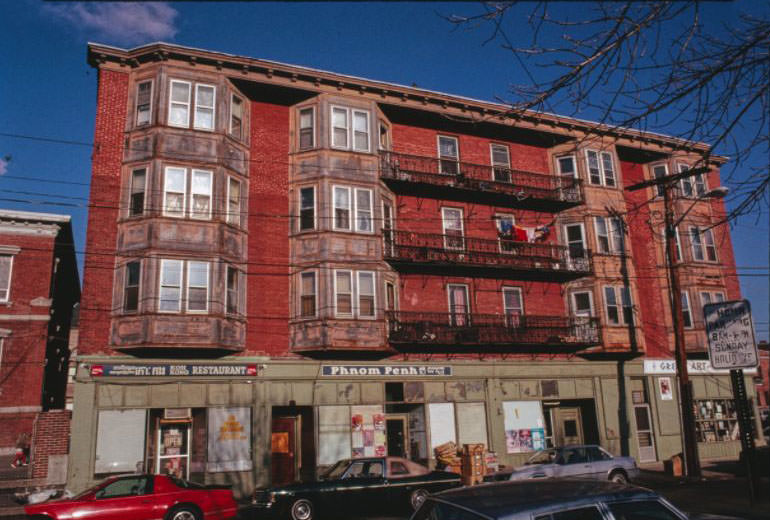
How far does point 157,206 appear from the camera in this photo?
20750 millimetres

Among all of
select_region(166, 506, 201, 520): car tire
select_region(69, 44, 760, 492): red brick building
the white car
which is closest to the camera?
select_region(166, 506, 201, 520): car tire

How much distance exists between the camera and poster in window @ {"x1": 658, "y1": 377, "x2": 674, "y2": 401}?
2792 cm

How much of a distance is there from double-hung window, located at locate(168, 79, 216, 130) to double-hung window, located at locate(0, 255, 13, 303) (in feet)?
39.6

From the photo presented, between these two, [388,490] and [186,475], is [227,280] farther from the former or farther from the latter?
[388,490]

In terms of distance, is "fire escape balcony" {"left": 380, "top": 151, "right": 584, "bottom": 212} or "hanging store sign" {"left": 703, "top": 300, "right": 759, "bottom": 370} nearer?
"hanging store sign" {"left": 703, "top": 300, "right": 759, "bottom": 370}

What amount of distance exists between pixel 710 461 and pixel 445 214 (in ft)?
54.8

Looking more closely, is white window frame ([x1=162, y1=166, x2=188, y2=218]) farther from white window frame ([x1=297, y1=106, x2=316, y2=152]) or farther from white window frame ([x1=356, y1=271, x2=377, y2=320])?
white window frame ([x1=356, y1=271, x2=377, y2=320])

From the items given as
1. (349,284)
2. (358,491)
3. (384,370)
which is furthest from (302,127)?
(358,491)

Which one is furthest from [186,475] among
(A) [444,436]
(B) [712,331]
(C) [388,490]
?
(B) [712,331]

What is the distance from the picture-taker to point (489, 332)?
2481cm

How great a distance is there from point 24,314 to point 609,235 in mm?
27447

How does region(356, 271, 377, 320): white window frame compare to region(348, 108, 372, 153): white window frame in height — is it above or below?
below

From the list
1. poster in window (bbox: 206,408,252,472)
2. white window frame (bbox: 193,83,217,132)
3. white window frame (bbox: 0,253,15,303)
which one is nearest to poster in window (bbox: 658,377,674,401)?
poster in window (bbox: 206,408,252,472)

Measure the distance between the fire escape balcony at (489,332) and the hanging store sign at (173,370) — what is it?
220 inches
